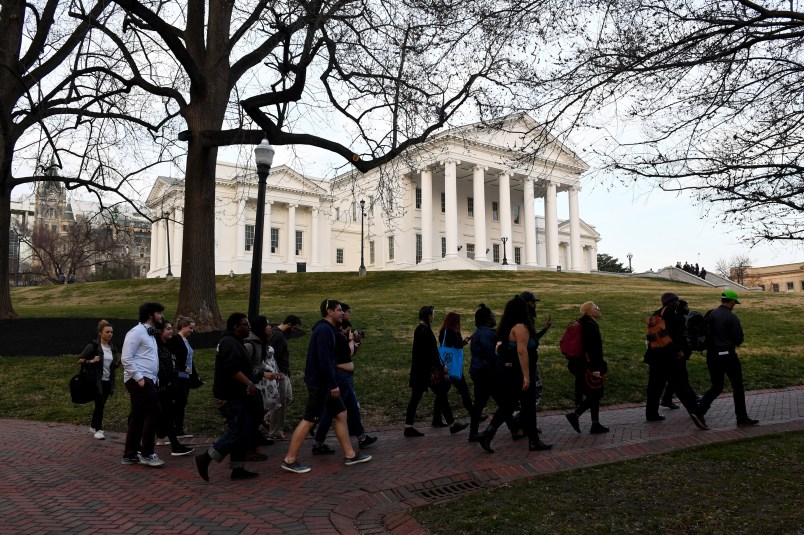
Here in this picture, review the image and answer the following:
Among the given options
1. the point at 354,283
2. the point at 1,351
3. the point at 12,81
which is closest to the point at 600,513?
the point at 1,351

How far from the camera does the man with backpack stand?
8.09m

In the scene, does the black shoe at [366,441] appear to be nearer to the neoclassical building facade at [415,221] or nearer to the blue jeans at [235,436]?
the blue jeans at [235,436]

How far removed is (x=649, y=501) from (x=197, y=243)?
12.0 m

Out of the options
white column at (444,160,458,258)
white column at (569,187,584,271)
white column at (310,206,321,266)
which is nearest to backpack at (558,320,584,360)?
white column at (444,160,458,258)

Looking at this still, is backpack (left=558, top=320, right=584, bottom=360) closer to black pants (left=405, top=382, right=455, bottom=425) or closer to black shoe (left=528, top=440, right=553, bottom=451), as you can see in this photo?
black shoe (left=528, top=440, right=553, bottom=451)

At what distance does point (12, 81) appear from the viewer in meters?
17.0

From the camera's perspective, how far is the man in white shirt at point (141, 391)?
6.73m

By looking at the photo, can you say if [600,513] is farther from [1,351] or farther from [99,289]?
[99,289]

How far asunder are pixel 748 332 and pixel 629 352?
580cm

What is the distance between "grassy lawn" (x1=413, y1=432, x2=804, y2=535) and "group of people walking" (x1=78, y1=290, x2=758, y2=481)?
1400 mm

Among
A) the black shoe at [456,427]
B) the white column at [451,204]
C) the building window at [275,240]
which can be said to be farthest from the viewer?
the building window at [275,240]

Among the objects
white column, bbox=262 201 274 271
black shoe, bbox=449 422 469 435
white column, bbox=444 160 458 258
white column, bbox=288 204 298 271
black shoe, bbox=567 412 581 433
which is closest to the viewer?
black shoe, bbox=567 412 581 433

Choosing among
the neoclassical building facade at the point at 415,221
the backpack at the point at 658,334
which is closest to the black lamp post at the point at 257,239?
the backpack at the point at 658,334

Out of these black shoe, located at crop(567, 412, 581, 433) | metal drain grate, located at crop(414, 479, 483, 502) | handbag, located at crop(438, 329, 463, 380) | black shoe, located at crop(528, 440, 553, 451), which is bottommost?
metal drain grate, located at crop(414, 479, 483, 502)
